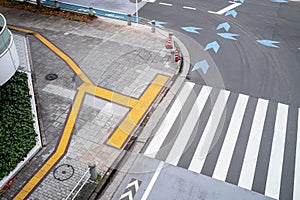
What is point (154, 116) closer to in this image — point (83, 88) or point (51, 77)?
point (83, 88)

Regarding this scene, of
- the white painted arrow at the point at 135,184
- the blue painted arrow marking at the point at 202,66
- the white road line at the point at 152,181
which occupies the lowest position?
the white painted arrow at the point at 135,184

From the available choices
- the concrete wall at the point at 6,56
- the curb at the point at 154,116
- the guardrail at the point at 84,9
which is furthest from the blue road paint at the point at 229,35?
the concrete wall at the point at 6,56

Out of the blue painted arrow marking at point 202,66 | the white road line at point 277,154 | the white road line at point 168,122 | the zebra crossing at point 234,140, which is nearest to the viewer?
the white road line at point 277,154

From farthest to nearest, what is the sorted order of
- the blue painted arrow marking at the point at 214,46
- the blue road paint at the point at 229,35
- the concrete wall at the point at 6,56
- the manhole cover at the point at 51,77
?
the blue road paint at the point at 229,35 → the blue painted arrow marking at the point at 214,46 → the manhole cover at the point at 51,77 → the concrete wall at the point at 6,56

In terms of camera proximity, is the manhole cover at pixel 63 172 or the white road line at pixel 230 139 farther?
the white road line at pixel 230 139

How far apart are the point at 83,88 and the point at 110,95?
1653 mm

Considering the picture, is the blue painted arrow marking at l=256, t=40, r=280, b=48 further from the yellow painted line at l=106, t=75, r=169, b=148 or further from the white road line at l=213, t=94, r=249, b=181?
the yellow painted line at l=106, t=75, r=169, b=148

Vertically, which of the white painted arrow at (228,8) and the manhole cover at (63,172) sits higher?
the white painted arrow at (228,8)

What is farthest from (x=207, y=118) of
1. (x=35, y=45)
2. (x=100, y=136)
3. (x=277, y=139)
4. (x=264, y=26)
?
(x=35, y=45)

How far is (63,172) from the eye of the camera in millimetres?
13180

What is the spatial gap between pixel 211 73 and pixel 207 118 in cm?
385

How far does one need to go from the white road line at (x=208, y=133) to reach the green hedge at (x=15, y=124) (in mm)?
7172

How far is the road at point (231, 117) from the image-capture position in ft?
42.4

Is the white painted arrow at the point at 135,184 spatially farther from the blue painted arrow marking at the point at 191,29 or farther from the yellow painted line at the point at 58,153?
the blue painted arrow marking at the point at 191,29
